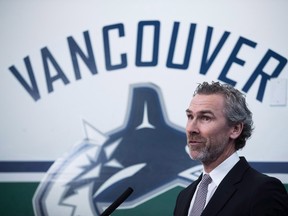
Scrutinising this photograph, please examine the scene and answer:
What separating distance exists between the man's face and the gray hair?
22 mm

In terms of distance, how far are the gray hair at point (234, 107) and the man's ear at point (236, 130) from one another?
0.04 ft

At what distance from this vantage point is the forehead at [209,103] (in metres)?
1.53

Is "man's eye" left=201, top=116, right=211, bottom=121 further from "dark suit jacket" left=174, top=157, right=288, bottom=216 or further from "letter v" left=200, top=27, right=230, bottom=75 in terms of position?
"letter v" left=200, top=27, right=230, bottom=75

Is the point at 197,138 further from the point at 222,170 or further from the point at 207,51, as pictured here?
the point at 207,51

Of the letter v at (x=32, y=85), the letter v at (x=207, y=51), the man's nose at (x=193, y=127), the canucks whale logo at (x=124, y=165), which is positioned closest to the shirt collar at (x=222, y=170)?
the man's nose at (x=193, y=127)

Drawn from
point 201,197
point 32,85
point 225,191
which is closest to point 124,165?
point 32,85

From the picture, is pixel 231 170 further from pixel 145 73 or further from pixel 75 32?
pixel 75 32

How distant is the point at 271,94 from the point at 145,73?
0.57 m

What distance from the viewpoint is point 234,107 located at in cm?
154

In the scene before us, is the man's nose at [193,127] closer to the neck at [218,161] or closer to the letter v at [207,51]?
the neck at [218,161]

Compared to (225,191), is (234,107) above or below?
above

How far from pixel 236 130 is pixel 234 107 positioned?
77 millimetres

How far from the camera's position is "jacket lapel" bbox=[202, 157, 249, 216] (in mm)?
1401

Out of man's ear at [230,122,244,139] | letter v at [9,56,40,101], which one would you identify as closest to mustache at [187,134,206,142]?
man's ear at [230,122,244,139]
